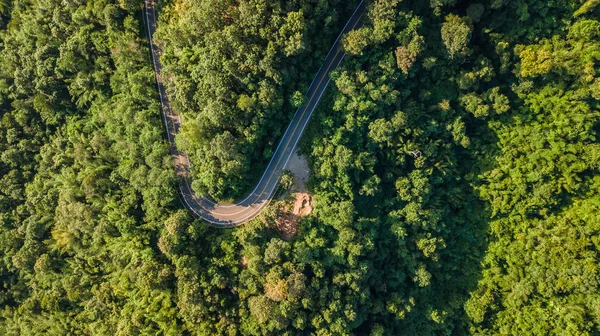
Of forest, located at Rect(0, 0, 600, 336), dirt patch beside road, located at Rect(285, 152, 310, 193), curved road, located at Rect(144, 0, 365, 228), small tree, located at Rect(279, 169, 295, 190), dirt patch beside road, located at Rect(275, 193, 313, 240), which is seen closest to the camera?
forest, located at Rect(0, 0, 600, 336)

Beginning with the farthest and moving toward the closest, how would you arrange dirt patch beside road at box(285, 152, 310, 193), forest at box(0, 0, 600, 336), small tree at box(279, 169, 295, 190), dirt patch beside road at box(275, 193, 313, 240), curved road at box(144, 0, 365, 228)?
1. dirt patch beside road at box(285, 152, 310, 193)
2. curved road at box(144, 0, 365, 228)
3. dirt patch beside road at box(275, 193, 313, 240)
4. small tree at box(279, 169, 295, 190)
5. forest at box(0, 0, 600, 336)

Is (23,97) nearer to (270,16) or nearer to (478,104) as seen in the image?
(270,16)

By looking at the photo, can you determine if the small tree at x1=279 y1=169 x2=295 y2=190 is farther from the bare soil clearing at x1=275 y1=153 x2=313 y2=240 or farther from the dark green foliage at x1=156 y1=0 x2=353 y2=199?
the dark green foliage at x1=156 y1=0 x2=353 y2=199

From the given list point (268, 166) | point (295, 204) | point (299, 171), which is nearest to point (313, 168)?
point (299, 171)

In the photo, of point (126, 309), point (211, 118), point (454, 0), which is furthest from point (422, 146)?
point (126, 309)

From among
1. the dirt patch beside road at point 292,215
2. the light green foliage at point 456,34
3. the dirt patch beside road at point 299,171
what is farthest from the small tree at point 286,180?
the light green foliage at point 456,34

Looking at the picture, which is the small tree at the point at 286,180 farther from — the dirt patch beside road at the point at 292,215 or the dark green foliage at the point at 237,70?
the dark green foliage at the point at 237,70

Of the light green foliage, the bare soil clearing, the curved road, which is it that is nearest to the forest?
the light green foliage

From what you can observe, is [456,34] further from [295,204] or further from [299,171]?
[295,204]

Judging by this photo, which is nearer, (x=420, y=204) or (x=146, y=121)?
(x=146, y=121)
